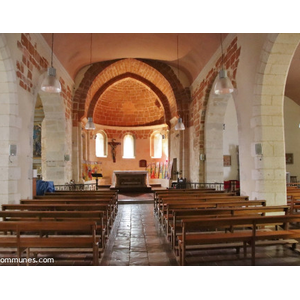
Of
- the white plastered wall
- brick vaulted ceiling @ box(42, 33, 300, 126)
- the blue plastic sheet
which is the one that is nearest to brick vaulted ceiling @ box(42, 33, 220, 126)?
brick vaulted ceiling @ box(42, 33, 300, 126)

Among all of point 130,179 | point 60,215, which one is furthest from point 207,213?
point 130,179

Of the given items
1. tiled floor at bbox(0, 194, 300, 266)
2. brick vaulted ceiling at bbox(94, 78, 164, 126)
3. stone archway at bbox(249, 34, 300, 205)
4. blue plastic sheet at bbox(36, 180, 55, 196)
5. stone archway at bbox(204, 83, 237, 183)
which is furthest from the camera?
brick vaulted ceiling at bbox(94, 78, 164, 126)

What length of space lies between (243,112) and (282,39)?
1976 mm

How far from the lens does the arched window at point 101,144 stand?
1645cm

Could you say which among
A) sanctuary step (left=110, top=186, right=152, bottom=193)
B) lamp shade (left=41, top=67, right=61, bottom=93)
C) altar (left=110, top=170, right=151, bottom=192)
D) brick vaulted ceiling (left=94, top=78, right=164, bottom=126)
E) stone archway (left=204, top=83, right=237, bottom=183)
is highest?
brick vaulted ceiling (left=94, top=78, right=164, bottom=126)

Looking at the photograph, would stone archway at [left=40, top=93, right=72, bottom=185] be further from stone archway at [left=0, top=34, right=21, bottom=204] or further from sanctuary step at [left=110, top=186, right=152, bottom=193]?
stone archway at [left=0, top=34, right=21, bottom=204]

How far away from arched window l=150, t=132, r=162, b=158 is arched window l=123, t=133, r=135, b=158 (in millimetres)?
1242

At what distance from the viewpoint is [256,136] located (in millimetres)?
6055

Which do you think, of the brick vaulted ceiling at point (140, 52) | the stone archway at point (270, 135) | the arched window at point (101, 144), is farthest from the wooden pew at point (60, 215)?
the arched window at point (101, 144)

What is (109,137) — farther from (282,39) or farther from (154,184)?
(282,39)

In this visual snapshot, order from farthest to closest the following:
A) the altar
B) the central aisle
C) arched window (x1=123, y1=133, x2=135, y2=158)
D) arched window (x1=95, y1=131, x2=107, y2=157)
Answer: arched window (x1=123, y1=133, x2=135, y2=158), arched window (x1=95, y1=131, x2=107, y2=157), the altar, the central aisle

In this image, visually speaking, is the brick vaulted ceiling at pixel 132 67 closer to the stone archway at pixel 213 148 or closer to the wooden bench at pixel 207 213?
the stone archway at pixel 213 148

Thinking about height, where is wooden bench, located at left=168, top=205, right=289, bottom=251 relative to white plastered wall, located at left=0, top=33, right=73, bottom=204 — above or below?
below

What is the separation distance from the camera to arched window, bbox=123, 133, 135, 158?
17281 millimetres
